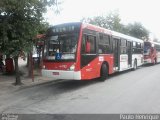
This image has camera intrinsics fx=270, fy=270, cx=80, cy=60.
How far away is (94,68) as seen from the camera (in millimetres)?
13523

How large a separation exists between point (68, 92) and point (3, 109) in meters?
3.48

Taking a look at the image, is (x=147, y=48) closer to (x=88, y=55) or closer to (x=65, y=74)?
(x=88, y=55)

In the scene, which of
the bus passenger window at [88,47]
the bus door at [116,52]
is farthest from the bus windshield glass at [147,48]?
the bus passenger window at [88,47]

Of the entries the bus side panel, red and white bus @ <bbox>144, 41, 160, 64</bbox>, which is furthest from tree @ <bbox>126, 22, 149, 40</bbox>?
the bus side panel

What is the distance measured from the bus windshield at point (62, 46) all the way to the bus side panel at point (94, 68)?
38.6 inches

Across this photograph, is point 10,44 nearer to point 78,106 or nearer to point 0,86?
point 0,86

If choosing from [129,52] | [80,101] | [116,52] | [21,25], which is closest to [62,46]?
[21,25]

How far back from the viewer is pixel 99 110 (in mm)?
7855

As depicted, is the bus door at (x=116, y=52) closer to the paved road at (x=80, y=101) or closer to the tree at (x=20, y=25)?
the paved road at (x=80, y=101)

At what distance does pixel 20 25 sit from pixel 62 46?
2.14 m

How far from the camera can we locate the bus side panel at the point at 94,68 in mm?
12505

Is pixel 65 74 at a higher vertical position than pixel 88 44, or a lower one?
lower

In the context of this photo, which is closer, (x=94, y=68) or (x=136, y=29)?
(x=94, y=68)

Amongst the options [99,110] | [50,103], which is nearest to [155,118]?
[99,110]
